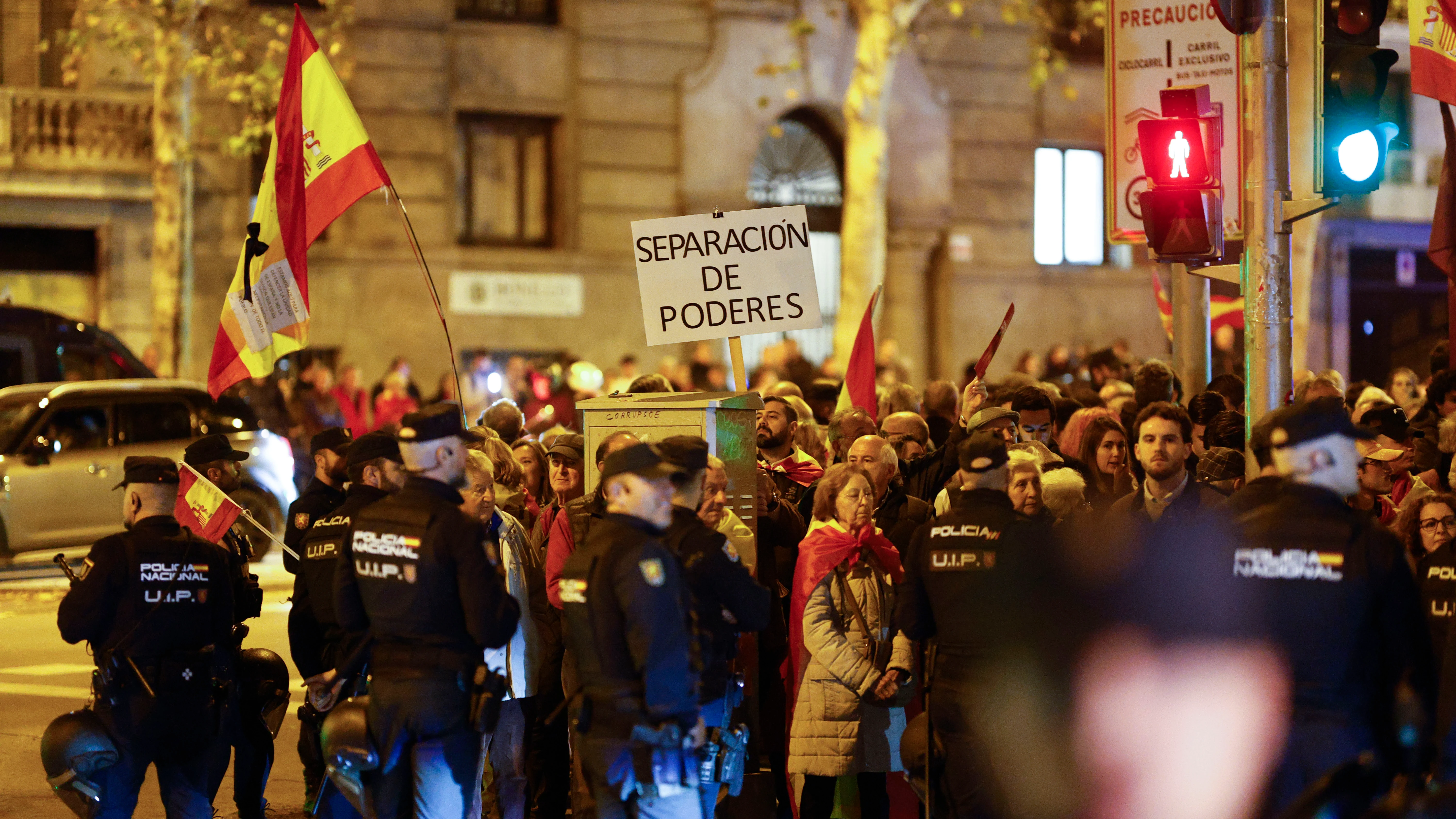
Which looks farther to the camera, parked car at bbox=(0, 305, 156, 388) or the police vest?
parked car at bbox=(0, 305, 156, 388)

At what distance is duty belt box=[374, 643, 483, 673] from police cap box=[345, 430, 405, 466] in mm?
1108

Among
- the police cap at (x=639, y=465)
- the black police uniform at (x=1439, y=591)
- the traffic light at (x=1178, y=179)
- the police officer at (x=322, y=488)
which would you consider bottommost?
the black police uniform at (x=1439, y=591)

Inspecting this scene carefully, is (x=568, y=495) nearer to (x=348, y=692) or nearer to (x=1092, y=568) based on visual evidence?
(x=348, y=692)

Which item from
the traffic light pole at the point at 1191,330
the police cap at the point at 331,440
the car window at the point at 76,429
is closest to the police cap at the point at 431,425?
the police cap at the point at 331,440

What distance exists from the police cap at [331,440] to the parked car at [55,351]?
10434 millimetres

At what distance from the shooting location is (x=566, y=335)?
78.0 ft

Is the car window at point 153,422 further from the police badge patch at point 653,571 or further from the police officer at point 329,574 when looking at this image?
the police badge patch at point 653,571

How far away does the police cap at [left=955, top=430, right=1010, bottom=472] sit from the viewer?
19.6ft

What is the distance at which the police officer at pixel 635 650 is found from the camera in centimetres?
536

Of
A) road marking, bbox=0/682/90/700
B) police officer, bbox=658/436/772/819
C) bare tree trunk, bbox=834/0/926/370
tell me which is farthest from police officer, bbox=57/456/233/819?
bare tree trunk, bbox=834/0/926/370

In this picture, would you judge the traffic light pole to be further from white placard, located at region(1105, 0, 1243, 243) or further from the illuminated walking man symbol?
the illuminated walking man symbol

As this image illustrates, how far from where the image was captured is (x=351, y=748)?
579 cm

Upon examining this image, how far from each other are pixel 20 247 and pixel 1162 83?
16331mm

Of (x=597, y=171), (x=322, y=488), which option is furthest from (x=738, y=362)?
(x=597, y=171)
